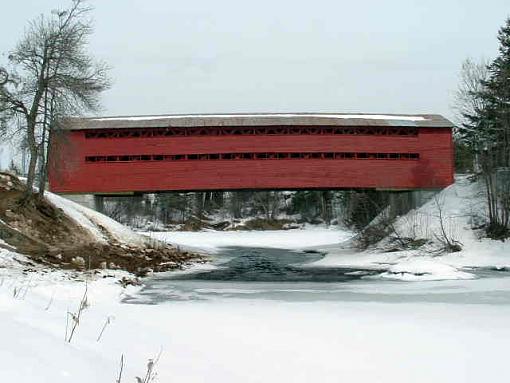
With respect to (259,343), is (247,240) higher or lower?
higher

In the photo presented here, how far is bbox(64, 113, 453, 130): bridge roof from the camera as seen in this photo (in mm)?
Answer: 31125

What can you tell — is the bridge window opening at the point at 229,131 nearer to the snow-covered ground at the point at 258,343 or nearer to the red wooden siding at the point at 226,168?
the red wooden siding at the point at 226,168

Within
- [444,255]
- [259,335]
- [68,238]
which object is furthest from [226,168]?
[259,335]

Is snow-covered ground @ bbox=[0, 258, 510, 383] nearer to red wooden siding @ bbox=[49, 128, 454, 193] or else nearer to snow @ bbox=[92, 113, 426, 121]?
red wooden siding @ bbox=[49, 128, 454, 193]

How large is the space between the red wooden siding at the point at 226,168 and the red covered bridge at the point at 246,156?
0.06 meters

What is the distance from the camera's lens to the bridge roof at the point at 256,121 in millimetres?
31125

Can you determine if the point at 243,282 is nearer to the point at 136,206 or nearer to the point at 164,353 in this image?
the point at 164,353

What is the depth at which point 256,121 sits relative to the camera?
103 ft

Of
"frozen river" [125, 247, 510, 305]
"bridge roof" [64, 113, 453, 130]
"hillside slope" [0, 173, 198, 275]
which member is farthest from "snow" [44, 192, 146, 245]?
"bridge roof" [64, 113, 453, 130]

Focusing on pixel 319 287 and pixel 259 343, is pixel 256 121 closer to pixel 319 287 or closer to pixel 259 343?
pixel 319 287

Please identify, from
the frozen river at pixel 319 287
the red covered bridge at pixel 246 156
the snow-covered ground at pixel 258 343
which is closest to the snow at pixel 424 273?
the frozen river at pixel 319 287

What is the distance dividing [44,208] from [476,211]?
67.7 feet

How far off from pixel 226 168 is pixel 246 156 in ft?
4.51

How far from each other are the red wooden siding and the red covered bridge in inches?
2.3
